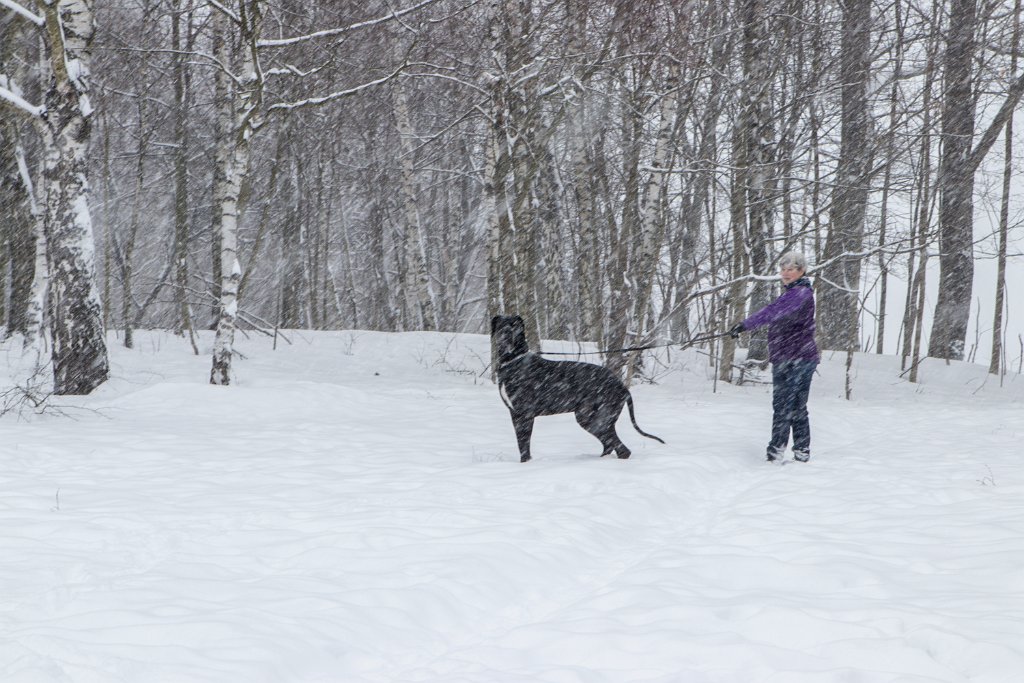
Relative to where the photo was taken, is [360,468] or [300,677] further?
[360,468]

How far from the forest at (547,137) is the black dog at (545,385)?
2928 mm

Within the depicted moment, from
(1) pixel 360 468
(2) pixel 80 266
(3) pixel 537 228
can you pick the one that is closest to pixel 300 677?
(1) pixel 360 468

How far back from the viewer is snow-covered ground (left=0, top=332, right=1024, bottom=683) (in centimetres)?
338

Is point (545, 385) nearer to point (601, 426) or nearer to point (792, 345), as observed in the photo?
point (601, 426)

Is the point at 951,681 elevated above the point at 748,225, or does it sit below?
below

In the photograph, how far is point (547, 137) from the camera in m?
12.3

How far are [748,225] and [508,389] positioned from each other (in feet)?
32.3

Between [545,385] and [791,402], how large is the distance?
248 cm

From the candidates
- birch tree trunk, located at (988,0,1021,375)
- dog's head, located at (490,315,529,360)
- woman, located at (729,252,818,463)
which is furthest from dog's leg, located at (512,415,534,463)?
birch tree trunk, located at (988,0,1021,375)

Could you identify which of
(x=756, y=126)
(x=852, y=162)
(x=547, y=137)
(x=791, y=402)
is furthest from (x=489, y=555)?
(x=852, y=162)

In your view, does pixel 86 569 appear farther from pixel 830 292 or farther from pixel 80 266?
pixel 830 292

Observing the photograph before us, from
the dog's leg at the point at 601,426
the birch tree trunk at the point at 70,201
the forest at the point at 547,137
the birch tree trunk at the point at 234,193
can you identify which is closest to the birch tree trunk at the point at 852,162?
the forest at the point at 547,137

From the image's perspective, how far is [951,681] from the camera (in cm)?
309

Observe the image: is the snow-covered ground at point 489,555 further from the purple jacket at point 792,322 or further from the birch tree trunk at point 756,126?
the birch tree trunk at point 756,126
